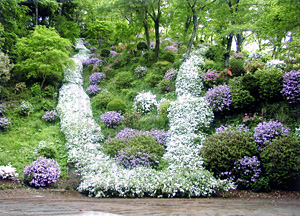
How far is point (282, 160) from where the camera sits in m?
5.66

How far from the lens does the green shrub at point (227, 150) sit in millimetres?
6195

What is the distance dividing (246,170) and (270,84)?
3.74 metres

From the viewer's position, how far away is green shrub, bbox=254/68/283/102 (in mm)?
7879

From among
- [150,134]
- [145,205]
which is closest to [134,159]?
[150,134]

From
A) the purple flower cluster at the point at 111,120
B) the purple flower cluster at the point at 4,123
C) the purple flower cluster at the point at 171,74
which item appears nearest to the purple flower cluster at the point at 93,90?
the purple flower cluster at the point at 111,120

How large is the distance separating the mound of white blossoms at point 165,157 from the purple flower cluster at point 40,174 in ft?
2.80

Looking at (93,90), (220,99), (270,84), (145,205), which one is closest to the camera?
(145,205)

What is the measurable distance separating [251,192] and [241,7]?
9.85 meters

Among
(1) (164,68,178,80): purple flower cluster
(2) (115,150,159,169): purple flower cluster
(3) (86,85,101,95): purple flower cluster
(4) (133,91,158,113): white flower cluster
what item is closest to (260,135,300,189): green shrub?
(2) (115,150,159,169): purple flower cluster

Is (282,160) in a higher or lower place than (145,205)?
higher

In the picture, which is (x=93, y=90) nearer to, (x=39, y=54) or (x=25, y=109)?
(x=39, y=54)

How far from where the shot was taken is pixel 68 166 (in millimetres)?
7887

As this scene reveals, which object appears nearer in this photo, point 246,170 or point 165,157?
point 246,170

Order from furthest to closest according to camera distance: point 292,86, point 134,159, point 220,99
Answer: point 220,99 → point 292,86 → point 134,159
